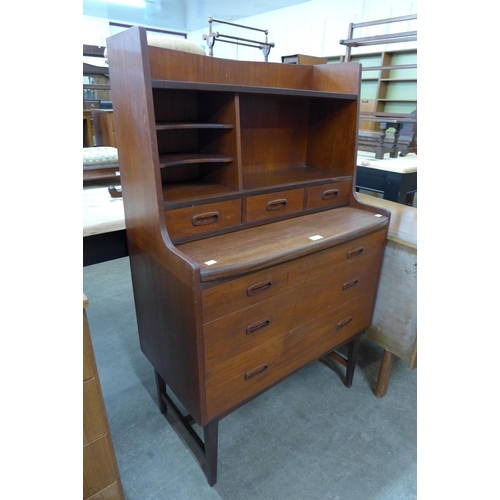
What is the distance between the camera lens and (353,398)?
1800mm

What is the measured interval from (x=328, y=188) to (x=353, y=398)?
3.51 ft

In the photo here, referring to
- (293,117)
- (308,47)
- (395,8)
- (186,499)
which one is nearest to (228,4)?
(308,47)

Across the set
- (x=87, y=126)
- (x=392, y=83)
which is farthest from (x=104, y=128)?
(x=392, y=83)

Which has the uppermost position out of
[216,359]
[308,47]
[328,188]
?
[308,47]

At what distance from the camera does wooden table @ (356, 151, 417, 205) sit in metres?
2.14

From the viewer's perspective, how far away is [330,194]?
1609 millimetres

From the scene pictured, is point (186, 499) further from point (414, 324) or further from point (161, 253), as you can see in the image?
point (414, 324)

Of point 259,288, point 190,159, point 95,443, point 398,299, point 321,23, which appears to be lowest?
point 95,443

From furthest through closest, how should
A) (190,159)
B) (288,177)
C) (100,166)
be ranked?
(100,166) < (288,177) < (190,159)

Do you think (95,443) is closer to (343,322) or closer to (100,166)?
(343,322)

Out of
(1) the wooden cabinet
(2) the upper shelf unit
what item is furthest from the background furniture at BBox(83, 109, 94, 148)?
(1) the wooden cabinet

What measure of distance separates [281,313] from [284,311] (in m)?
0.01

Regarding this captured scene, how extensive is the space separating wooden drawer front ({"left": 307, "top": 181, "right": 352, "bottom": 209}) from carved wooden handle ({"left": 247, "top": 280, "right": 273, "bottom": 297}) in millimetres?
516

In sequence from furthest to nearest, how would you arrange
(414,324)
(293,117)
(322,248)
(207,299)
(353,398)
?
(353,398)
(293,117)
(414,324)
(322,248)
(207,299)
